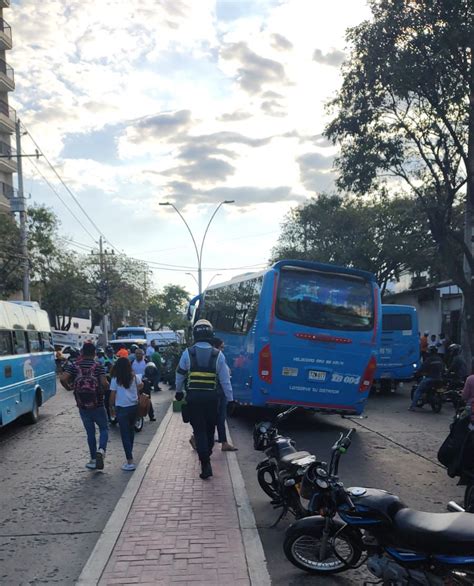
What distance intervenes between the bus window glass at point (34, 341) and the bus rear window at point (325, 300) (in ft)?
19.0

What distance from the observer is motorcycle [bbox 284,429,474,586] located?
3.50 metres

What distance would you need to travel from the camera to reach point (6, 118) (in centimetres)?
4047

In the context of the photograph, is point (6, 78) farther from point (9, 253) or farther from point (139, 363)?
point (139, 363)

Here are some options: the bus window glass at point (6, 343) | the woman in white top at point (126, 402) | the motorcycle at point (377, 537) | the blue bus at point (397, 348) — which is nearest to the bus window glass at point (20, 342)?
the bus window glass at point (6, 343)

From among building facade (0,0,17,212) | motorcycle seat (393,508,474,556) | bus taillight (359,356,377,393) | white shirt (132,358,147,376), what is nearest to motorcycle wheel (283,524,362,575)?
motorcycle seat (393,508,474,556)

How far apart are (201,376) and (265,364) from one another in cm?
359

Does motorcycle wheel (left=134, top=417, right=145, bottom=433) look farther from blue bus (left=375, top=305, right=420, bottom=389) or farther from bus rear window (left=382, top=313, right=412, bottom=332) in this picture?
bus rear window (left=382, top=313, right=412, bottom=332)

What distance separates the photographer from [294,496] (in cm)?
548

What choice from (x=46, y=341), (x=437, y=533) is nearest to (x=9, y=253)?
(x=46, y=341)

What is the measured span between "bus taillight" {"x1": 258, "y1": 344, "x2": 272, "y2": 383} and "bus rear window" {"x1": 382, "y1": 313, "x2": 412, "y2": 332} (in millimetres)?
9519

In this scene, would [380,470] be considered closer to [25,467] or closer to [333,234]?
[25,467]

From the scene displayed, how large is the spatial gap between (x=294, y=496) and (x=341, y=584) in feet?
3.55

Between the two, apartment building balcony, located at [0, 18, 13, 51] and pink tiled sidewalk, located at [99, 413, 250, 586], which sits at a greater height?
apartment building balcony, located at [0, 18, 13, 51]

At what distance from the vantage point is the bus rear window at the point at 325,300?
10.8 metres
